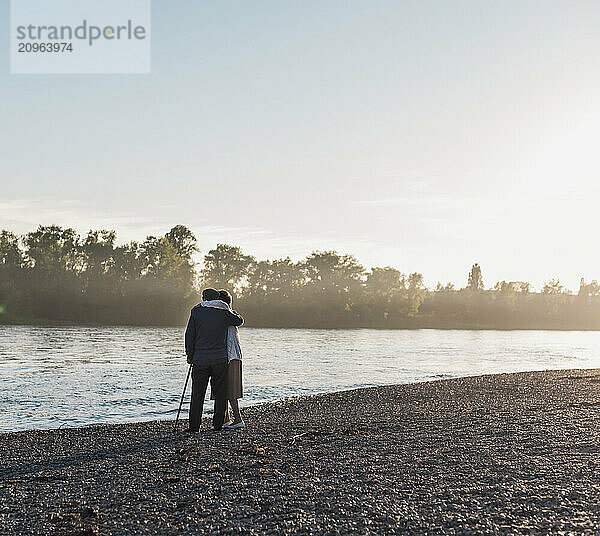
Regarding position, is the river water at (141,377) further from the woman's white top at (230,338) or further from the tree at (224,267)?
the tree at (224,267)

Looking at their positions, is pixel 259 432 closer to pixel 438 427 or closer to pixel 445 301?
pixel 438 427

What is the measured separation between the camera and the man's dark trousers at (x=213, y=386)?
11.4 meters

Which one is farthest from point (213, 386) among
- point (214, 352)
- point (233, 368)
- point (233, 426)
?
point (233, 426)

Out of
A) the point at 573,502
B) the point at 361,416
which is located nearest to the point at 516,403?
the point at 361,416

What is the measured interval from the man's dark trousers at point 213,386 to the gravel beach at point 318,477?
353mm

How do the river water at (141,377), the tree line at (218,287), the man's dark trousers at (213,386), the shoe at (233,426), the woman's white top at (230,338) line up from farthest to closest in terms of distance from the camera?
1. the tree line at (218,287)
2. the river water at (141,377)
3. the shoe at (233,426)
4. the woman's white top at (230,338)
5. the man's dark trousers at (213,386)

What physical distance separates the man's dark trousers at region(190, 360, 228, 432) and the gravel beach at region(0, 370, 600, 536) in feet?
1.16

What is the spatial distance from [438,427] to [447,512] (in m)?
5.56

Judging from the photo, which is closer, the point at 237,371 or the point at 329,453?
the point at 329,453

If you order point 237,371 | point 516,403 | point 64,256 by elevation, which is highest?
point 64,256

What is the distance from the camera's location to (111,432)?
11.9 metres

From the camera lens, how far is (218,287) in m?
132

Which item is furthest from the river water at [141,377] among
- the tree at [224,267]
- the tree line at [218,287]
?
the tree at [224,267]

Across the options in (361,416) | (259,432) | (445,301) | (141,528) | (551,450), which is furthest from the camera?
(445,301)
